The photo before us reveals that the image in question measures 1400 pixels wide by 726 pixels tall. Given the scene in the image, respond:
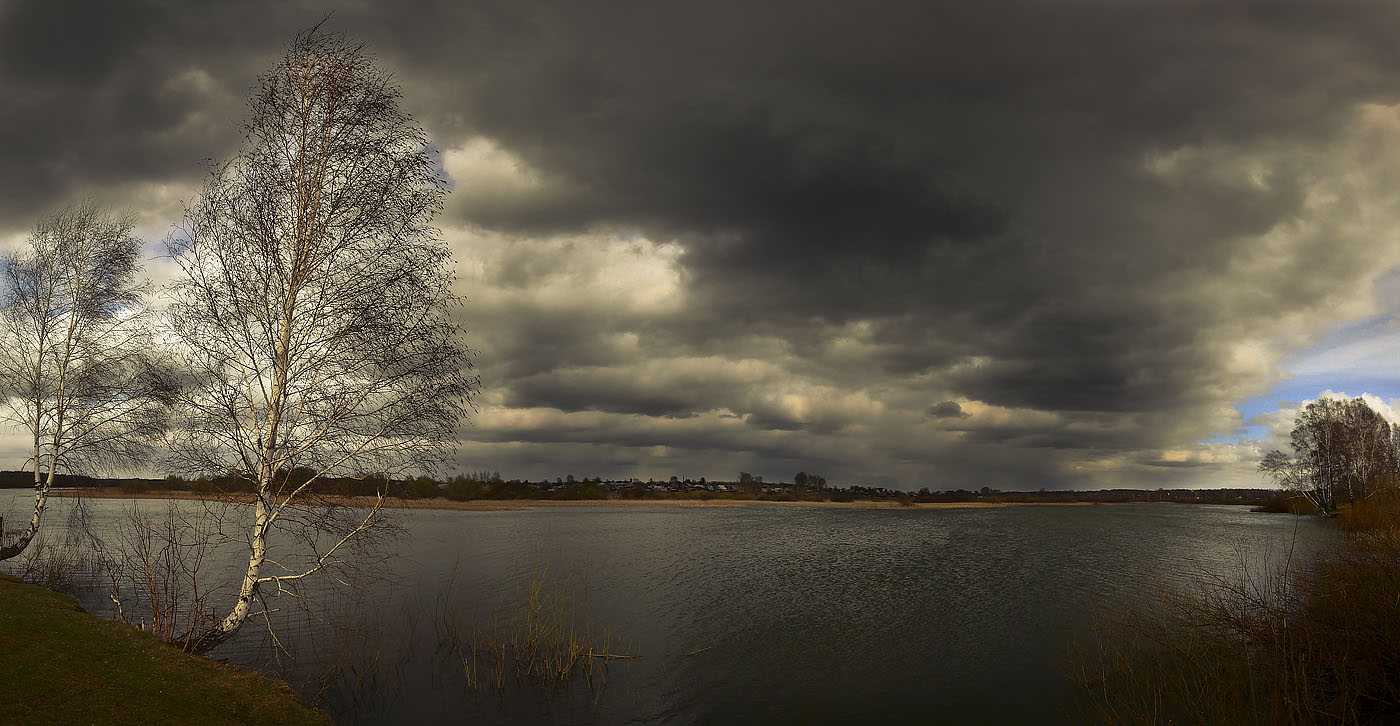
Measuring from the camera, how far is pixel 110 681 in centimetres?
1119

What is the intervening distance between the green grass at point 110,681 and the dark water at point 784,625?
3.71 m

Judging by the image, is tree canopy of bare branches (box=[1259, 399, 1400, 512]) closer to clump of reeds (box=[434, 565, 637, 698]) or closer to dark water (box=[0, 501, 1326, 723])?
dark water (box=[0, 501, 1326, 723])

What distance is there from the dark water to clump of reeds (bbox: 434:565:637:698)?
507 mm

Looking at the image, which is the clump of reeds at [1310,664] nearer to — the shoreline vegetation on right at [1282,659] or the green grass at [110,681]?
the shoreline vegetation on right at [1282,659]

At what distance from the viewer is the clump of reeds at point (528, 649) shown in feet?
61.5

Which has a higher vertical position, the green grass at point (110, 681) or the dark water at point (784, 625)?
the green grass at point (110, 681)

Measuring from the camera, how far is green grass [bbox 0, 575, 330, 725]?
1008 centimetres

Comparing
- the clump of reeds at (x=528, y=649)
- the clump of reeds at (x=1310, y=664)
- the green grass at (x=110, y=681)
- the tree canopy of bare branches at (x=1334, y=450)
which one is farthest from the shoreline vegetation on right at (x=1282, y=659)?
the tree canopy of bare branches at (x=1334, y=450)

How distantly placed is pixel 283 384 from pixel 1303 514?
451ft

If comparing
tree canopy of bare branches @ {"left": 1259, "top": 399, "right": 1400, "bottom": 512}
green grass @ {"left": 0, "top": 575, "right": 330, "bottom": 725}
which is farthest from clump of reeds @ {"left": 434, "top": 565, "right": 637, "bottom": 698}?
tree canopy of bare branches @ {"left": 1259, "top": 399, "right": 1400, "bottom": 512}

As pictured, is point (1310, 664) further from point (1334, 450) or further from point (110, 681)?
point (1334, 450)

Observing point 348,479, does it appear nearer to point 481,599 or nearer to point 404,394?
point 404,394

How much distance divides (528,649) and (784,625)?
10.7 metres

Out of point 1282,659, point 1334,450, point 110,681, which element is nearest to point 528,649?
point 110,681
